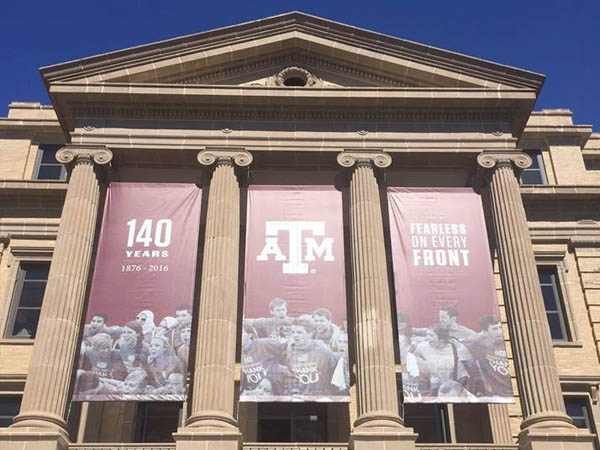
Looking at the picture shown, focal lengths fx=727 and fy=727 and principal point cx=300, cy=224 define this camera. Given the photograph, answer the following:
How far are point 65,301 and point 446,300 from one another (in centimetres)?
994

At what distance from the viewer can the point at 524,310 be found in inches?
750

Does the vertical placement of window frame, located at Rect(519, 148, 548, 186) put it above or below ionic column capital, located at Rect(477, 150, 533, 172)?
above

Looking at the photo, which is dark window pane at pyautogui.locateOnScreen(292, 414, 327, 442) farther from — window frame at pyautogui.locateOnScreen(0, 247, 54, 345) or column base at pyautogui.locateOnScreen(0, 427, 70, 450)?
window frame at pyautogui.locateOnScreen(0, 247, 54, 345)

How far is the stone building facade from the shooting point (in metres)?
19.4

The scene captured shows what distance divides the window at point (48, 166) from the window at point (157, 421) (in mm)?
9860

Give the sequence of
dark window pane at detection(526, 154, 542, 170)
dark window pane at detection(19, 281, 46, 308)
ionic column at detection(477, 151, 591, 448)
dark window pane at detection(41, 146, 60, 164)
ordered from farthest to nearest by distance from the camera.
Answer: dark window pane at detection(526, 154, 542, 170) → dark window pane at detection(41, 146, 60, 164) → dark window pane at detection(19, 281, 46, 308) → ionic column at detection(477, 151, 591, 448)

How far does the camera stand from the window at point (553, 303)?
76.3 ft

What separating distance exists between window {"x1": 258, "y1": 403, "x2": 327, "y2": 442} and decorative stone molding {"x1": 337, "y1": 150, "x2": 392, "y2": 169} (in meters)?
7.09

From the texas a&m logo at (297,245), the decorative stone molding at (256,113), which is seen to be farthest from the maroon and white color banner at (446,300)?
the decorative stone molding at (256,113)

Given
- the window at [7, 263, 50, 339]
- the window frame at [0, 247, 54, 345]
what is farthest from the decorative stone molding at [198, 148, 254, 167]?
the window at [7, 263, 50, 339]

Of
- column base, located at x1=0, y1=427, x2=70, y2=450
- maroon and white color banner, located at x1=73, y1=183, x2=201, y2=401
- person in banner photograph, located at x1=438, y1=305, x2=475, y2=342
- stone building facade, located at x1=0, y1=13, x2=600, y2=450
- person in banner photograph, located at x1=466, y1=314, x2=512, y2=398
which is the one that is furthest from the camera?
stone building facade, located at x1=0, y1=13, x2=600, y2=450

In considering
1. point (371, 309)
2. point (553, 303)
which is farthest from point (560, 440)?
point (553, 303)

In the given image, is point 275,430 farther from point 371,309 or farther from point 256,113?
point 256,113

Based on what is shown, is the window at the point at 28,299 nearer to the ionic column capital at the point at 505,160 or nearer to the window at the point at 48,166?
the window at the point at 48,166
